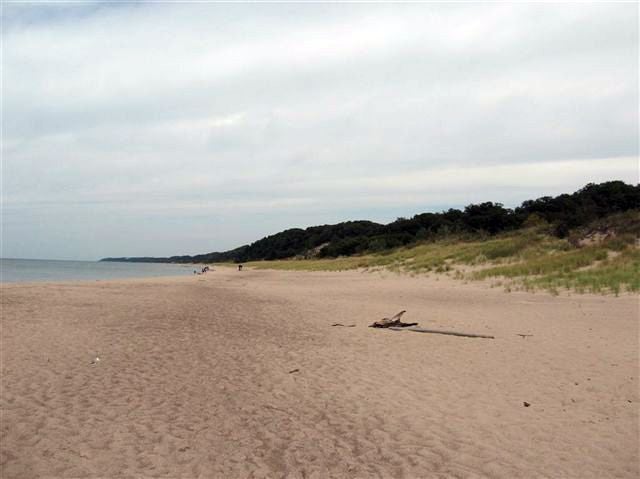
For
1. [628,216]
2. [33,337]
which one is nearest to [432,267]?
[628,216]

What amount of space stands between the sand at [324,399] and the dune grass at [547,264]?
13.6 ft

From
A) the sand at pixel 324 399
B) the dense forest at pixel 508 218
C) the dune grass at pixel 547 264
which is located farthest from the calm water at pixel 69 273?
the sand at pixel 324 399

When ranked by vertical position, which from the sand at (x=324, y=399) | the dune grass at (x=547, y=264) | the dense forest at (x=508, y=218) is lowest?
the sand at (x=324, y=399)

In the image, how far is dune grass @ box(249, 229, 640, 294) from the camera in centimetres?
1798

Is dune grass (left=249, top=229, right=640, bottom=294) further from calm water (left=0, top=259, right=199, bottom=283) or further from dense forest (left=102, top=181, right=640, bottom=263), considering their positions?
calm water (left=0, top=259, right=199, bottom=283)

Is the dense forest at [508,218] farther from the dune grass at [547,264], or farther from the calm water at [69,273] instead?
the calm water at [69,273]

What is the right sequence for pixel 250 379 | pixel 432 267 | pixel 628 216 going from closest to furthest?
pixel 250 379 < pixel 628 216 < pixel 432 267

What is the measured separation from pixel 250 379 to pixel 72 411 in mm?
2604

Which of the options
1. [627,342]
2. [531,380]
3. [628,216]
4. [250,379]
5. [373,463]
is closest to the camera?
[373,463]

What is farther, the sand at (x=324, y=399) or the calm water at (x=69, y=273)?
the calm water at (x=69, y=273)

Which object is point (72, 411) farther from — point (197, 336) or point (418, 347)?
point (418, 347)

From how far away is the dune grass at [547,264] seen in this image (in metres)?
18.0

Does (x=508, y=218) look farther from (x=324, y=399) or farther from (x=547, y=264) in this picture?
(x=324, y=399)

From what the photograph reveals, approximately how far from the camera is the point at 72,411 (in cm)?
688
